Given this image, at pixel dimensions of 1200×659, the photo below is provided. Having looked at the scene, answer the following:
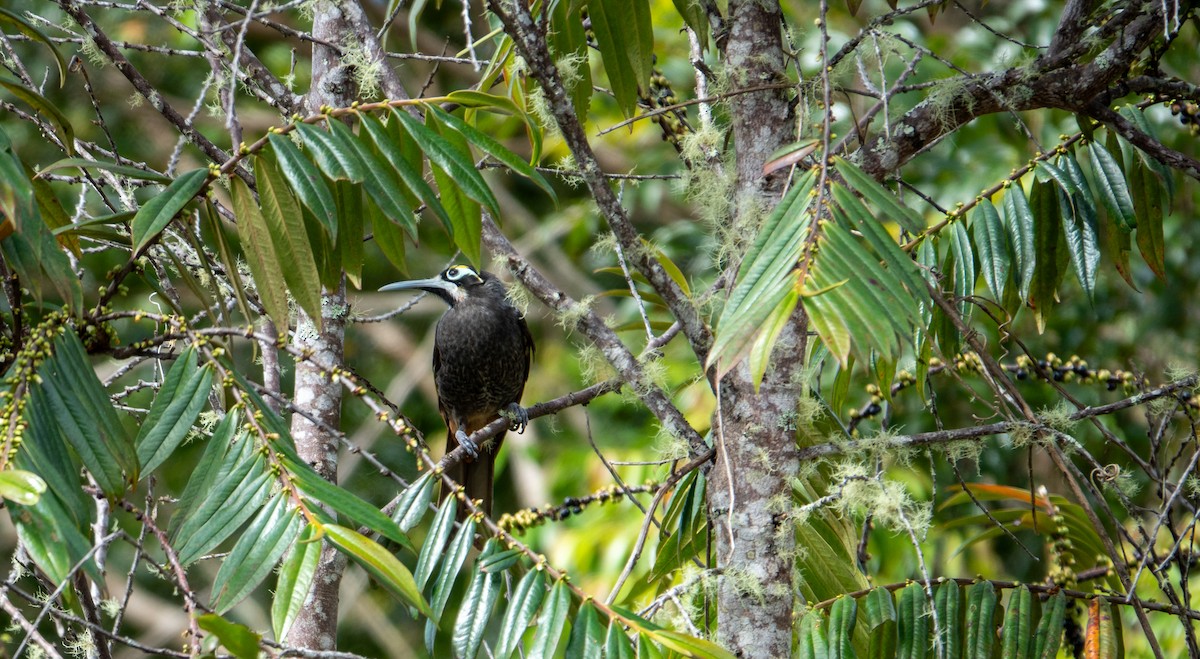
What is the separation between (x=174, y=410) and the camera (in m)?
1.93

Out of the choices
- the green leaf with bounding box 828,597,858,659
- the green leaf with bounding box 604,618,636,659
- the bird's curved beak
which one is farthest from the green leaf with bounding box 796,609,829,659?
the bird's curved beak

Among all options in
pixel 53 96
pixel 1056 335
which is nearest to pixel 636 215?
pixel 1056 335

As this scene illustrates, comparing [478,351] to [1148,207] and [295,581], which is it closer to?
[1148,207]

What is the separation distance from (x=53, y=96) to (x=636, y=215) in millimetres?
4587

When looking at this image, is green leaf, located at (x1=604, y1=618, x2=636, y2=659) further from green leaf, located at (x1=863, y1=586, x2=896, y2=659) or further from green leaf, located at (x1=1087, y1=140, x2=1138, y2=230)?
green leaf, located at (x1=1087, y1=140, x2=1138, y2=230)

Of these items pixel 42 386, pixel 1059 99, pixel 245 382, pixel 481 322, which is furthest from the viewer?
pixel 481 322

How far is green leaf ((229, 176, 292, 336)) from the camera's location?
2062 mm

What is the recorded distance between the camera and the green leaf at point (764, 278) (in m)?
1.63

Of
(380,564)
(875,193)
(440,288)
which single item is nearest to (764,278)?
(875,193)

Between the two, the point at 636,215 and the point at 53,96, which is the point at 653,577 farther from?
the point at 53,96

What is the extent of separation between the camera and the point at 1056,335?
18.7 feet

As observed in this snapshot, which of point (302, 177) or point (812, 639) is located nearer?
Result: point (302, 177)

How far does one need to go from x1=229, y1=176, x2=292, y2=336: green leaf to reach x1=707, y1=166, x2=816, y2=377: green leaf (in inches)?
33.2

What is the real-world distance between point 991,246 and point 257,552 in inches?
71.3
